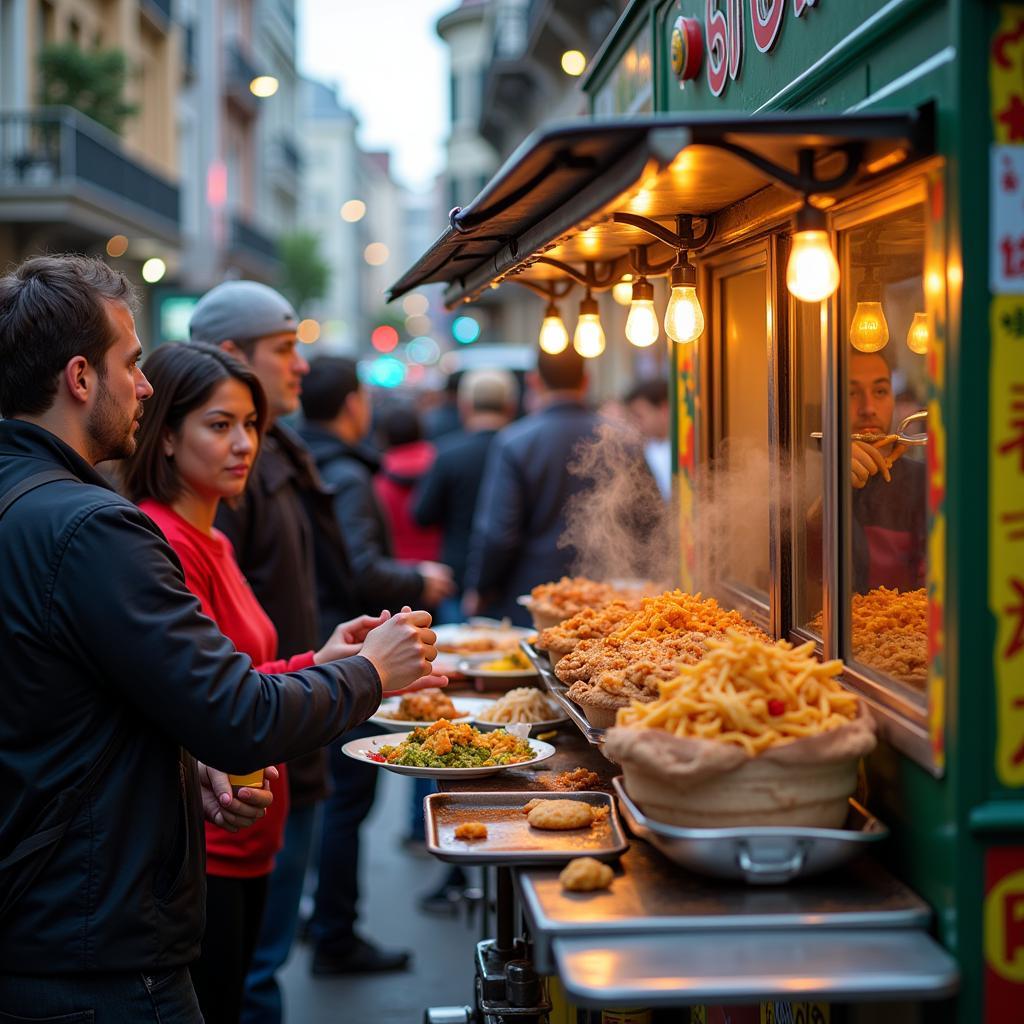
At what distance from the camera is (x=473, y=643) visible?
19.8 feet

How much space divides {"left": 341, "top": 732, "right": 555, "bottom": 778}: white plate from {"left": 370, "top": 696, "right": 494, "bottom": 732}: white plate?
0.05 m

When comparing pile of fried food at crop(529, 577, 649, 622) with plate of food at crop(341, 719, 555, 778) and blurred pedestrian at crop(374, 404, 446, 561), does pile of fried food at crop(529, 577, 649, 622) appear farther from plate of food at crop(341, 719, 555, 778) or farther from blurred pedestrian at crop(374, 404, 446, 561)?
blurred pedestrian at crop(374, 404, 446, 561)

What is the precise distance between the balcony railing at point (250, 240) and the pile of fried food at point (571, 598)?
31458 millimetres

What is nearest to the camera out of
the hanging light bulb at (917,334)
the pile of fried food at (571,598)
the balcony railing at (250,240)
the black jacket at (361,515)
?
the hanging light bulb at (917,334)

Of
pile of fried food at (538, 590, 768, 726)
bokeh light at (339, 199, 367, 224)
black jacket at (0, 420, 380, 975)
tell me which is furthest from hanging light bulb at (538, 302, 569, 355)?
bokeh light at (339, 199, 367, 224)

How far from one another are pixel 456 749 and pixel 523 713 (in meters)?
0.64

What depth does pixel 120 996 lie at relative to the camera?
293cm

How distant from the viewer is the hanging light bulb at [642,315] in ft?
14.7

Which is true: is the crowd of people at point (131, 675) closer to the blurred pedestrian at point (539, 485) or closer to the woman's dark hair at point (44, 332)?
the woman's dark hair at point (44, 332)

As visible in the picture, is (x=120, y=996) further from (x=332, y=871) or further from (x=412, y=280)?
(x=332, y=871)

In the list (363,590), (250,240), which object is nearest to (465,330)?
(250,240)

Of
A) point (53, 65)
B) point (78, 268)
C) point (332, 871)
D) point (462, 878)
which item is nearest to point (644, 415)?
point (462, 878)

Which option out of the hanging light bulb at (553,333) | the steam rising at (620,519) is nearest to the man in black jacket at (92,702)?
the hanging light bulb at (553,333)

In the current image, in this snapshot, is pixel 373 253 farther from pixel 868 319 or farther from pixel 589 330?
pixel 868 319
